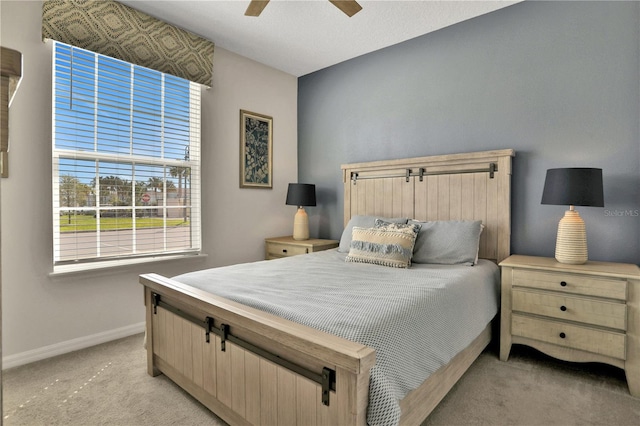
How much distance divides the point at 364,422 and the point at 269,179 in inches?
124

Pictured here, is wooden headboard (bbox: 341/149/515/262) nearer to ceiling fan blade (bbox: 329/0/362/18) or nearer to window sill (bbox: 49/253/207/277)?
ceiling fan blade (bbox: 329/0/362/18)

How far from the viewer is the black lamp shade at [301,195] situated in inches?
154

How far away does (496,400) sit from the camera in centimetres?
207

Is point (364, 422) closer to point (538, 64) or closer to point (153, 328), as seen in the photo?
point (153, 328)

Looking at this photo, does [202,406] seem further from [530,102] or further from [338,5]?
[530,102]

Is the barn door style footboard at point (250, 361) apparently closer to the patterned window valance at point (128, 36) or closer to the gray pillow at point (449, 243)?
the gray pillow at point (449, 243)

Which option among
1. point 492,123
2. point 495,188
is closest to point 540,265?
point 495,188

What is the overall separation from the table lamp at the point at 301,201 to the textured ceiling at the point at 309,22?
54.2 inches

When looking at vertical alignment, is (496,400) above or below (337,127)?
below

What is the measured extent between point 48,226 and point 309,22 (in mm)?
2593

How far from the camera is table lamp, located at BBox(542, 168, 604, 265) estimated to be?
2.31 meters

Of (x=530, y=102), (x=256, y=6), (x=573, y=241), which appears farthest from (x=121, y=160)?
(x=573, y=241)

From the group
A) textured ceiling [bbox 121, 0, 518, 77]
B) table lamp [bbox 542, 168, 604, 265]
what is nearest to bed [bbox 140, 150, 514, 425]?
table lamp [bbox 542, 168, 604, 265]

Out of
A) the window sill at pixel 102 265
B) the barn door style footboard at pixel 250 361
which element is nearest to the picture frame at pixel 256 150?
the window sill at pixel 102 265
